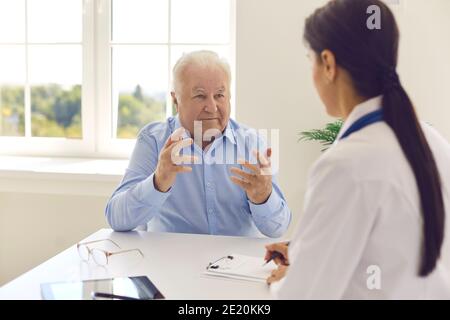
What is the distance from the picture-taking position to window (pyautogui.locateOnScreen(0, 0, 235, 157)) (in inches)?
129

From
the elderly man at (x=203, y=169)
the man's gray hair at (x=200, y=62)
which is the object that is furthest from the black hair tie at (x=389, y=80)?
the man's gray hair at (x=200, y=62)

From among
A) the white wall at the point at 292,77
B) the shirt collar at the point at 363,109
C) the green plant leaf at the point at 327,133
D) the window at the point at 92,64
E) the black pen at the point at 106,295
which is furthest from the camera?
the window at the point at 92,64

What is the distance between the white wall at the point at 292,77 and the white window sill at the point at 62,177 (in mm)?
32

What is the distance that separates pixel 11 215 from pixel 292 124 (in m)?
1.63

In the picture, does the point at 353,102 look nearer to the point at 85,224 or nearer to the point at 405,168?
the point at 405,168

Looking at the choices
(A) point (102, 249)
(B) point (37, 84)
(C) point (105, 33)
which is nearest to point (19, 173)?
(B) point (37, 84)

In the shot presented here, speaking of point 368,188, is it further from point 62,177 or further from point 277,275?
point 62,177

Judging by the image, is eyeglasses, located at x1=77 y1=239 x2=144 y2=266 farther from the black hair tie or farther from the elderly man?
the black hair tie

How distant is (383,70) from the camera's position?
3.12ft

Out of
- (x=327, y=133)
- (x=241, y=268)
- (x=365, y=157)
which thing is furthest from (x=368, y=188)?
(x=327, y=133)

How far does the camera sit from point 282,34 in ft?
9.61

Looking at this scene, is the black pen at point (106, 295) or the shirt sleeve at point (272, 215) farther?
the shirt sleeve at point (272, 215)

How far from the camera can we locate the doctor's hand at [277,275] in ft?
4.46

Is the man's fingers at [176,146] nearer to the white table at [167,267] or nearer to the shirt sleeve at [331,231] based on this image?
the white table at [167,267]
